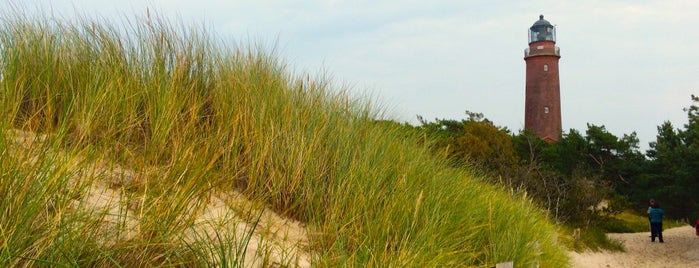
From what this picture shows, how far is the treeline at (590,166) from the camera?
1620cm

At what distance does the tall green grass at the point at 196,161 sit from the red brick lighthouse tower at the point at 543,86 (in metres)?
31.9

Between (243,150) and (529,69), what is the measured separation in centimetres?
3522

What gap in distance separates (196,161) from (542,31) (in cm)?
3645

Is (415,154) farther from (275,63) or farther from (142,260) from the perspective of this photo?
(142,260)

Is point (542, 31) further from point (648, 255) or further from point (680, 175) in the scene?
point (648, 255)

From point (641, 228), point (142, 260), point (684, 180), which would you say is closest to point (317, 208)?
point (142, 260)

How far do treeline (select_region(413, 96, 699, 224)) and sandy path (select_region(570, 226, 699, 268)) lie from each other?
982mm

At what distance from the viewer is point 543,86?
35938 millimetres

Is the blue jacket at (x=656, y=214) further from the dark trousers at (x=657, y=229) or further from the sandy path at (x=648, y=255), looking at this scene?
the sandy path at (x=648, y=255)

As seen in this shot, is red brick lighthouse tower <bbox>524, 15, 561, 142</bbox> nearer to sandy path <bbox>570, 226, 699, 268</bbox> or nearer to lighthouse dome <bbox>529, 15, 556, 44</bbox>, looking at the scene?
lighthouse dome <bbox>529, 15, 556, 44</bbox>

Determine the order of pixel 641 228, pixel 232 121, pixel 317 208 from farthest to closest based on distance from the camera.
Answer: pixel 641 228
pixel 232 121
pixel 317 208

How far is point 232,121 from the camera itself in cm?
388

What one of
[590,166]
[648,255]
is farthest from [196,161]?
[590,166]

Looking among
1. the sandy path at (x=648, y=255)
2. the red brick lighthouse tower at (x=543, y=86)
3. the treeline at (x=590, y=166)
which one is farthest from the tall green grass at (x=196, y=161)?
the red brick lighthouse tower at (x=543, y=86)
